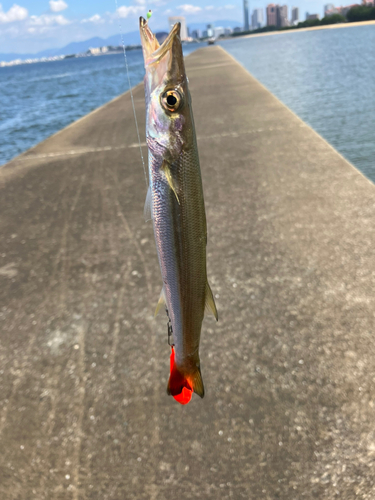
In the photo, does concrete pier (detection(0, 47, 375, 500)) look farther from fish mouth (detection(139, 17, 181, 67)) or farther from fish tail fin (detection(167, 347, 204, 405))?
fish mouth (detection(139, 17, 181, 67))

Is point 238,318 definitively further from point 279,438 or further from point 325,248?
point 325,248

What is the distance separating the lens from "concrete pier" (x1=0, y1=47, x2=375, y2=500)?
1.96 m

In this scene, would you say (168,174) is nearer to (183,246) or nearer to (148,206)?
(148,206)

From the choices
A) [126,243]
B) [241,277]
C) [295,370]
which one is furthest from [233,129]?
[295,370]

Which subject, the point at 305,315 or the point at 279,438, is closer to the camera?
the point at 279,438

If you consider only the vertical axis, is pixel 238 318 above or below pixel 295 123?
below

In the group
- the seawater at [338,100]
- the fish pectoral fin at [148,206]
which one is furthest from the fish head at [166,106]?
the seawater at [338,100]

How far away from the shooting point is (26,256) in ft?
13.2

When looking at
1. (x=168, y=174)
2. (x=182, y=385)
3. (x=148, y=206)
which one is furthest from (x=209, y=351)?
(x=168, y=174)

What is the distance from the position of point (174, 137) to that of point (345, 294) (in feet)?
7.83

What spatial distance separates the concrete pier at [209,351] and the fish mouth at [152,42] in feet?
6.18

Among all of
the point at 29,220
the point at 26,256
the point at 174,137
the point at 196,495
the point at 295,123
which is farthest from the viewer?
the point at 295,123

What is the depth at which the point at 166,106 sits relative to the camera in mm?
1145

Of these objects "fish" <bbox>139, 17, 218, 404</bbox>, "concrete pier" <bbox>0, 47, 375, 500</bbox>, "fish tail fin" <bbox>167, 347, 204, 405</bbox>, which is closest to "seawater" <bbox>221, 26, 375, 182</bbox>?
"concrete pier" <bbox>0, 47, 375, 500</bbox>
